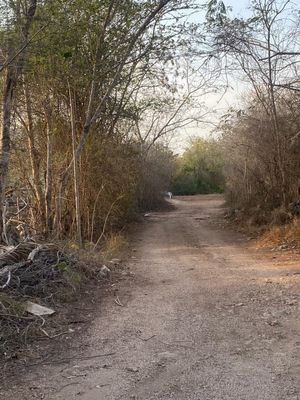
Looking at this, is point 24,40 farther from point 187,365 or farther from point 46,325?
point 187,365

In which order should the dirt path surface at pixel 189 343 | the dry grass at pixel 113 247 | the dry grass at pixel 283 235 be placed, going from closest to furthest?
the dirt path surface at pixel 189 343, the dry grass at pixel 113 247, the dry grass at pixel 283 235

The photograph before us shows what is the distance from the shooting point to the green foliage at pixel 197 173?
50.3m

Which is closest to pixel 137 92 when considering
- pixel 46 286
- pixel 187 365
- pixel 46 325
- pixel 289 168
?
pixel 289 168

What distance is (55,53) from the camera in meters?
9.31

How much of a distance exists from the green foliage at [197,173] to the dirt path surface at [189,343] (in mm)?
39911

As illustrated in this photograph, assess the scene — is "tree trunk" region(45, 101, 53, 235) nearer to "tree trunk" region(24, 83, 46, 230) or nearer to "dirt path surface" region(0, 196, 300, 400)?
"tree trunk" region(24, 83, 46, 230)

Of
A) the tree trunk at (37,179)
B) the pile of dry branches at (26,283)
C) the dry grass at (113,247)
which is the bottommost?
the dry grass at (113,247)

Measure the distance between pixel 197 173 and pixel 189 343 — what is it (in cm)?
4579

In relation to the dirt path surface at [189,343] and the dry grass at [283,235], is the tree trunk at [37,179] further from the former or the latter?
the dry grass at [283,235]

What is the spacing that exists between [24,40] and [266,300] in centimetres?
544

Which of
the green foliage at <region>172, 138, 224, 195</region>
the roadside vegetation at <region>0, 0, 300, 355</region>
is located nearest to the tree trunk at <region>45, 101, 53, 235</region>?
the roadside vegetation at <region>0, 0, 300, 355</region>

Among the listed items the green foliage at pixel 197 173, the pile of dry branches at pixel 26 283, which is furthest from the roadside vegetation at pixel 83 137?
the green foliage at pixel 197 173

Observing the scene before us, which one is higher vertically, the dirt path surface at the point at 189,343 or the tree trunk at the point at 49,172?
the tree trunk at the point at 49,172

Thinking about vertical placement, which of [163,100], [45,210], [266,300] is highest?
[163,100]
